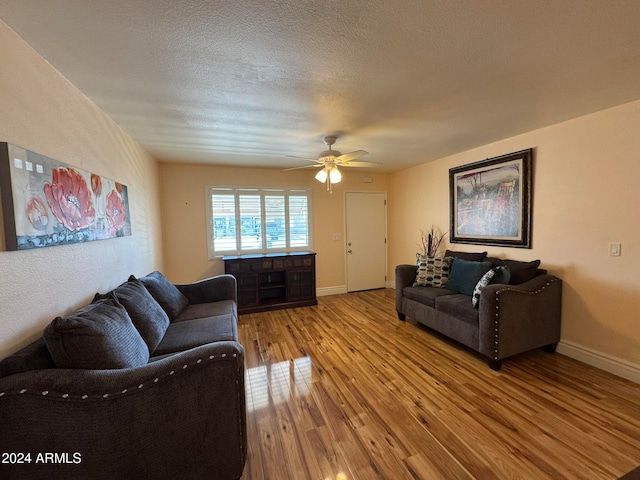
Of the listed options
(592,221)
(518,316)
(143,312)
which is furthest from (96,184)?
(592,221)

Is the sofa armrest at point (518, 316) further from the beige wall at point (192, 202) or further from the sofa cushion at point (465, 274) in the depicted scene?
the beige wall at point (192, 202)

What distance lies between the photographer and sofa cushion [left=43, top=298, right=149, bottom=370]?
121 centimetres

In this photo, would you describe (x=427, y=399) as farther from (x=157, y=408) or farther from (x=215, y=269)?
(x=215, y=269)

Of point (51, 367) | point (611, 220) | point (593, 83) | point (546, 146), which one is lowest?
point (51, 367)

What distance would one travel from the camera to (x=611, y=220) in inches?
92.7

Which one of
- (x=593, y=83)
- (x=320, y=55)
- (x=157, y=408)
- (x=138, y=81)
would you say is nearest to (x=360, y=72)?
(x=320, y=55)

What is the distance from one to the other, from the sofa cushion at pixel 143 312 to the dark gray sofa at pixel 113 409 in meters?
0.38

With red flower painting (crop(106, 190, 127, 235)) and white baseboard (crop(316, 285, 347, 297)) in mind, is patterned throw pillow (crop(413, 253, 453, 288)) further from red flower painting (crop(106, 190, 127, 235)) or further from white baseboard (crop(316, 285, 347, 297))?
red flower painting (crop(106, 190, 127, 235))

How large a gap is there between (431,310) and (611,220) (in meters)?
1.80

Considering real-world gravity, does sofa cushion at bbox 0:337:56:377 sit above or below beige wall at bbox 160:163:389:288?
below

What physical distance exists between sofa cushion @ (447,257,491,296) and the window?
251cm

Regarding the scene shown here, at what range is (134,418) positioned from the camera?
1.18 meters

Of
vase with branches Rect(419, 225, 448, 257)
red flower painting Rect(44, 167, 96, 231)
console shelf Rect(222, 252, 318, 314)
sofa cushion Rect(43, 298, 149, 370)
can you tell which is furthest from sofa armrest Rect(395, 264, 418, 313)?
red flower painting Rect(44, 167, 96, 231)

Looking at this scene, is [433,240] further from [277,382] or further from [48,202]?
[48,202]
